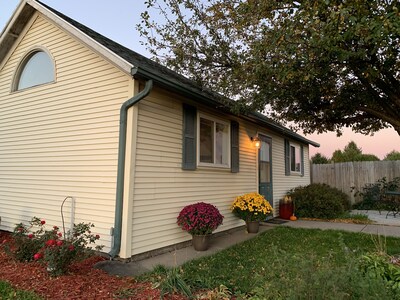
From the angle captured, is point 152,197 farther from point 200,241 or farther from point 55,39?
point 55,39

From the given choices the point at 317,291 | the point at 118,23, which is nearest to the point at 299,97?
the point at 317,291

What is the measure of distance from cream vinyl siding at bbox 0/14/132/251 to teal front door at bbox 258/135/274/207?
546 cm

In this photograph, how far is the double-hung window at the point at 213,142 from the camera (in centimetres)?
681

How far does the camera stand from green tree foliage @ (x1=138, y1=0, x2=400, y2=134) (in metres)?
4.25

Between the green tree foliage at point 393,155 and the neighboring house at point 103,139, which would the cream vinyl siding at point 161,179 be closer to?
the neighboring house at point 103,139

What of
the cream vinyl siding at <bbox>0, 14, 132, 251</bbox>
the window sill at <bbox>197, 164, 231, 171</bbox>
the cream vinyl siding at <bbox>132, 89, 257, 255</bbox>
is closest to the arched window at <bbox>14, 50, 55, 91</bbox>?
the cream vinyl siding at <bbox>0, 14, 132, 251</bbox>

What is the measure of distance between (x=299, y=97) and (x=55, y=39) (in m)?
5.42

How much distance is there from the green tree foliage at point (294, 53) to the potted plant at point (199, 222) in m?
2.34

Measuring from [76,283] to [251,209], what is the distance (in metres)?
4.50

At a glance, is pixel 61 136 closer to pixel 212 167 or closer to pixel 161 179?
pixel 161 179

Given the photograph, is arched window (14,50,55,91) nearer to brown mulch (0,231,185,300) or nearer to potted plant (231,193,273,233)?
brown mulch (0,231,185,300)

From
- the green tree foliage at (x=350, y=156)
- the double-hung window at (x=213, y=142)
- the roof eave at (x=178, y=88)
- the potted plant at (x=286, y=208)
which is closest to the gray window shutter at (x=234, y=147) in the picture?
the double-hung window at (x=213, y=142)

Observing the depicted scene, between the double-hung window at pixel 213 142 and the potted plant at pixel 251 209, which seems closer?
the double-hung window at pixel 213 142

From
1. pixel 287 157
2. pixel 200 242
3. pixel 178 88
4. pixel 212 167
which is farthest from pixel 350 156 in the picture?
pixel 178 88
